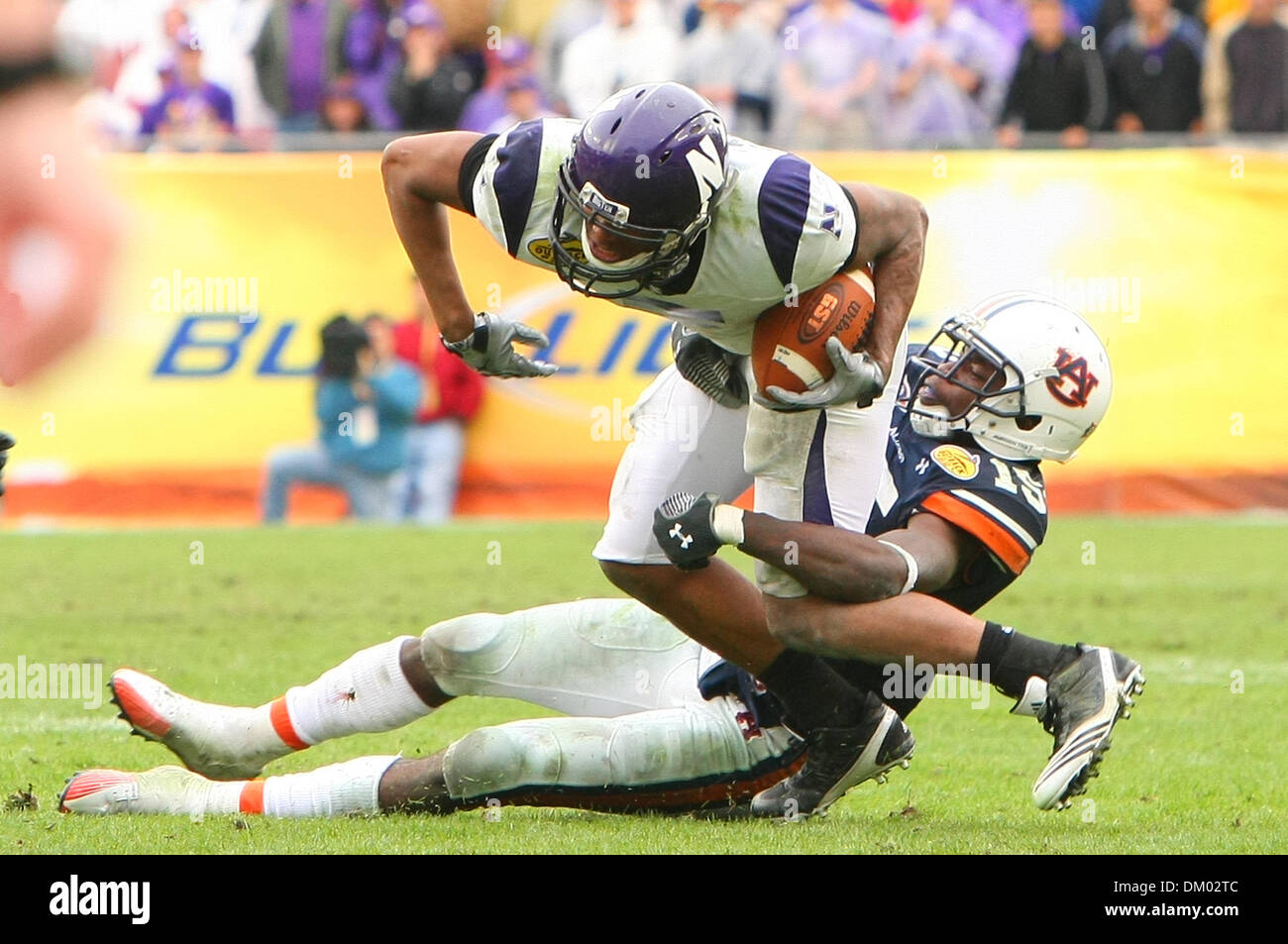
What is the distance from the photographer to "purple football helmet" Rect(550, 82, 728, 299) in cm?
437

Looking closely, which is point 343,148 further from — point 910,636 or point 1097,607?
point 910,636

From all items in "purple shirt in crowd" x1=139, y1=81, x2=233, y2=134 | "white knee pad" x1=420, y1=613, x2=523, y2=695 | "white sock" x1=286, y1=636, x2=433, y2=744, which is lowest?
"white sock" x1=286, y1=636, x2=433, y2=744

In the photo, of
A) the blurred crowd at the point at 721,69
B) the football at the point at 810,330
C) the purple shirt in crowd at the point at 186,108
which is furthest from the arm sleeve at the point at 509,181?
→ the purple shirt in crowd at the point at 186,108

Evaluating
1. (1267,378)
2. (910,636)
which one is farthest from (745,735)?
(1267,378)

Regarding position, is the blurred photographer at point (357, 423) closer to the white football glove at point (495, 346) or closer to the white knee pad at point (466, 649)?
the white football glove at point (495, 346)

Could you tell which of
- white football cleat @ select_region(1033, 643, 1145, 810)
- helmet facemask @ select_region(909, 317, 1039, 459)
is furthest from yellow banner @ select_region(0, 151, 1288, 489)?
white football cleat @ select_region(1033, 643, 1145, 810)

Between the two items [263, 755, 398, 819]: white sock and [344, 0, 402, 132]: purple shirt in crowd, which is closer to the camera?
[263, 755, 398, 819]: white sock

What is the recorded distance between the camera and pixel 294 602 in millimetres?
8133

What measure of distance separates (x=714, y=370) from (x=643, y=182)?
33.7 inches

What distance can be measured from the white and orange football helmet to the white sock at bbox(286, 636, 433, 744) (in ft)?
5.07

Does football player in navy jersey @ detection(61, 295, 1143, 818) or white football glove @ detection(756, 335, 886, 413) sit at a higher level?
white football glove @ detection(756, 335, 886, 413)

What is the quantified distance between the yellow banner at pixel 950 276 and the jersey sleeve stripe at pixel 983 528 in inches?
236

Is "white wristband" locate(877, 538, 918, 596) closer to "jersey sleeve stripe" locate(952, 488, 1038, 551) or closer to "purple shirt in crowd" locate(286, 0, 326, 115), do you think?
"jersey sleeve stripe" locate(952, 488, 1038, 551)

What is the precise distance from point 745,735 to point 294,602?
3.64 metres
